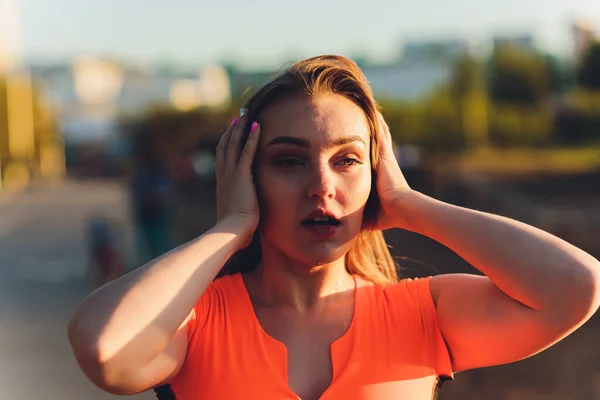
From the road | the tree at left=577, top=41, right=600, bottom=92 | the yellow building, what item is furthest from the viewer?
the yellow building

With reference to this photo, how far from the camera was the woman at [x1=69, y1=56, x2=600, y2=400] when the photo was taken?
1.67m

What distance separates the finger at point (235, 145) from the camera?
73.6 inches

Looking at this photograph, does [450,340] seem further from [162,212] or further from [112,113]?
[112,113]

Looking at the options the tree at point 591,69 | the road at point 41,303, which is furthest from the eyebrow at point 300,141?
the tree at point 591,69

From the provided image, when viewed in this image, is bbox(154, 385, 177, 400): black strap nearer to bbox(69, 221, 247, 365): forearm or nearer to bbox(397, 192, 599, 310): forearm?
bbox(69, 221, 247, 365): forearm

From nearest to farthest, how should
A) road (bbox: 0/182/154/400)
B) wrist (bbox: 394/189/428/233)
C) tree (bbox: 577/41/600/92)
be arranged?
wrist (bbox: 394/189/428/233), road (bbox: 0/182/154/400), tree (bbox: 577/41/600/92)

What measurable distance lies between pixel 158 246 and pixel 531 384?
19.3 feet

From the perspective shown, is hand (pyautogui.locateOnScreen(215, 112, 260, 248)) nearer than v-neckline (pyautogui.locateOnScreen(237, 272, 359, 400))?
No

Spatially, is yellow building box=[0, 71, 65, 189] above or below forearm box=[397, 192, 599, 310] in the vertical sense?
below

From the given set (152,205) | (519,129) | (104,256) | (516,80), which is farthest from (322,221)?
(516,80)

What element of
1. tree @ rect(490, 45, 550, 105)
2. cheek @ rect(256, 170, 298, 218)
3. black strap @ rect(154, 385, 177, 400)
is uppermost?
cheek @ rect(256, 170, 298, 218)

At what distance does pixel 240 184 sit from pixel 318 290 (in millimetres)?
293

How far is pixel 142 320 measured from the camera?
5.33ft

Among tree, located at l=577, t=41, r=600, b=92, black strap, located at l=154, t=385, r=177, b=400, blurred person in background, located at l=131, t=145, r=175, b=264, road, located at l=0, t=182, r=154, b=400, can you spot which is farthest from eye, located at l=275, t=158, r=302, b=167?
tree, located at l=577, t=41, r=600, b=92
